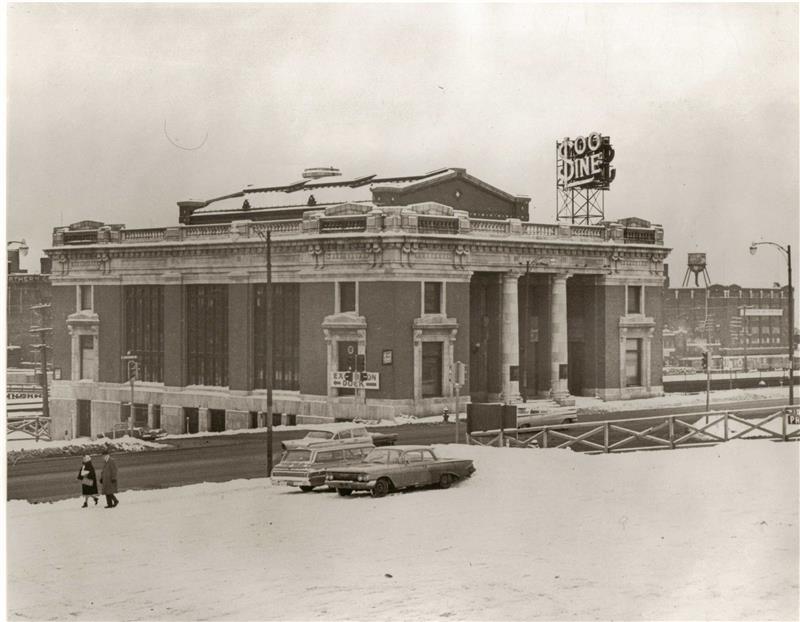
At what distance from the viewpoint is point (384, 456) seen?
3244 cm

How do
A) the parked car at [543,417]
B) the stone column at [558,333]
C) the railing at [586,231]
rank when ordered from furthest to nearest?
1. the railing at [586,231]
2. the stone column at [558,333]
3. the parked car at [543,417]

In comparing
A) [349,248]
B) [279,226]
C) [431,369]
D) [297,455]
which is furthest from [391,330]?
[297,455]

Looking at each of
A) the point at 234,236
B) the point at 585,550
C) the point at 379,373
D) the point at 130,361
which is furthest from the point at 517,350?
the point at 585,550

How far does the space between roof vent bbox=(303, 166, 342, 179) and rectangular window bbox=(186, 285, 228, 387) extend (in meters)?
7.78

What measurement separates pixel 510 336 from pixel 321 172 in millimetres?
14294

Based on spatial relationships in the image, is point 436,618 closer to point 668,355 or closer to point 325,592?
point 325,592

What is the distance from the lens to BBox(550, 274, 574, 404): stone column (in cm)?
6869

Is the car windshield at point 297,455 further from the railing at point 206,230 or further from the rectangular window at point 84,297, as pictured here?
the rectangular window at point 84,297

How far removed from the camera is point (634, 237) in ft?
235

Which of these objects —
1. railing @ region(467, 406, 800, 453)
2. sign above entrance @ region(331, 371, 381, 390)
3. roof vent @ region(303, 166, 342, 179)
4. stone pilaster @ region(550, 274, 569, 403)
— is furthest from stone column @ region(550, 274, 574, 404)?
railing @ region(467, 406, 800, 453)

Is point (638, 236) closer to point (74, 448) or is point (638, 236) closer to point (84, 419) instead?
point (84, 419)

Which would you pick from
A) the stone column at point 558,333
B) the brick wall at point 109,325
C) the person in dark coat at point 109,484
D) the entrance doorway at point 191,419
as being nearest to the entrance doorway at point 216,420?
the entrance doorway at point 191,419

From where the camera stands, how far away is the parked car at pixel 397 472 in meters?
31.2

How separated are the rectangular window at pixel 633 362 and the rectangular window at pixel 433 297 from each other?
15.5 meters
